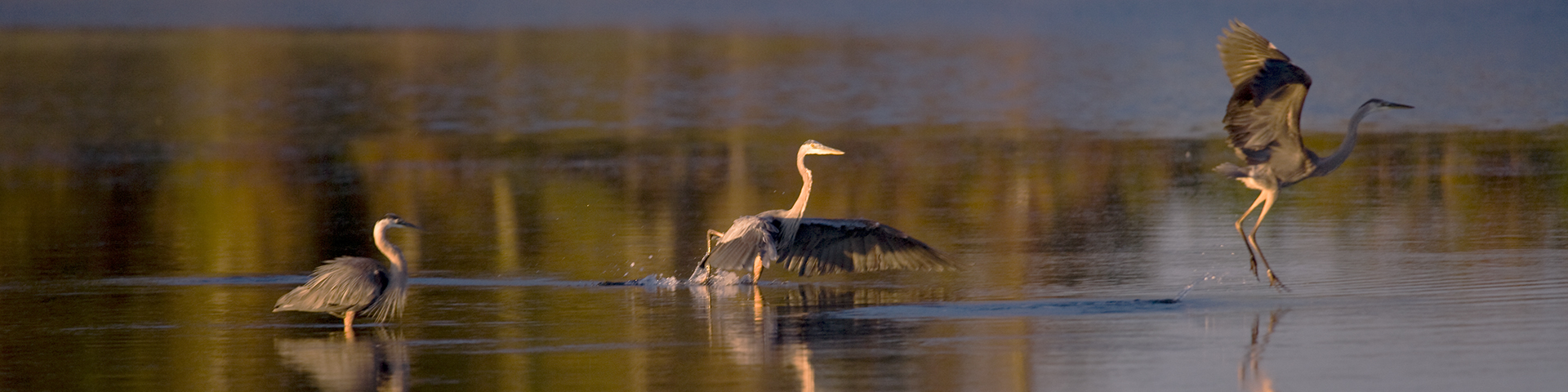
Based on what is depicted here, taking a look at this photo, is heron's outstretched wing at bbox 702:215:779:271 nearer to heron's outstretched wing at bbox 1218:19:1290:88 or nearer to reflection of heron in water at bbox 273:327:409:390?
reflection of heron in water at bbox 273:327:409:390

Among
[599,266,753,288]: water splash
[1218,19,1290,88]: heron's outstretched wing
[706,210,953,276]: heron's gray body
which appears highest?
[1218,19,1290,88]: heron's outstretched wing

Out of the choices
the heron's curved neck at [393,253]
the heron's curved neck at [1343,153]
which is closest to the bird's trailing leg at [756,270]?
the heron's curved neck at [393,253]

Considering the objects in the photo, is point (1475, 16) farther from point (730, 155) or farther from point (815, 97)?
point (730, 155)

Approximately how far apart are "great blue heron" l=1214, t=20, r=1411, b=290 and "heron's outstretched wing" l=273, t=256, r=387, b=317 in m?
5.12

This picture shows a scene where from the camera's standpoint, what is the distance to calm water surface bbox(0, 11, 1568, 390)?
8.80 meters

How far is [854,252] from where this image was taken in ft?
37.3

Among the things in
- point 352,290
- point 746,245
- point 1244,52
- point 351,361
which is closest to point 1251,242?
point 1244,52

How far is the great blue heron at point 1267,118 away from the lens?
35.3 ft

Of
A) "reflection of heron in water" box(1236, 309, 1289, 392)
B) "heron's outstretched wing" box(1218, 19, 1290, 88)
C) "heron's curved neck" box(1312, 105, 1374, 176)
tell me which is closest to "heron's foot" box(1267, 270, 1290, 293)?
"reflection of heron in water" box(1236, 309, 1289, 392)

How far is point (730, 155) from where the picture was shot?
2086 centimetres

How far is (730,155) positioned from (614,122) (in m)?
6.28

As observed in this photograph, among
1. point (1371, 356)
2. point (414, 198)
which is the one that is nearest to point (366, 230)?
point (414, 198)

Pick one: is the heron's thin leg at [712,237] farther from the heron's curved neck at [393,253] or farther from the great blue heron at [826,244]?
the heron's curved neck at [393,253]

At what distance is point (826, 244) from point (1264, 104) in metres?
2.81
